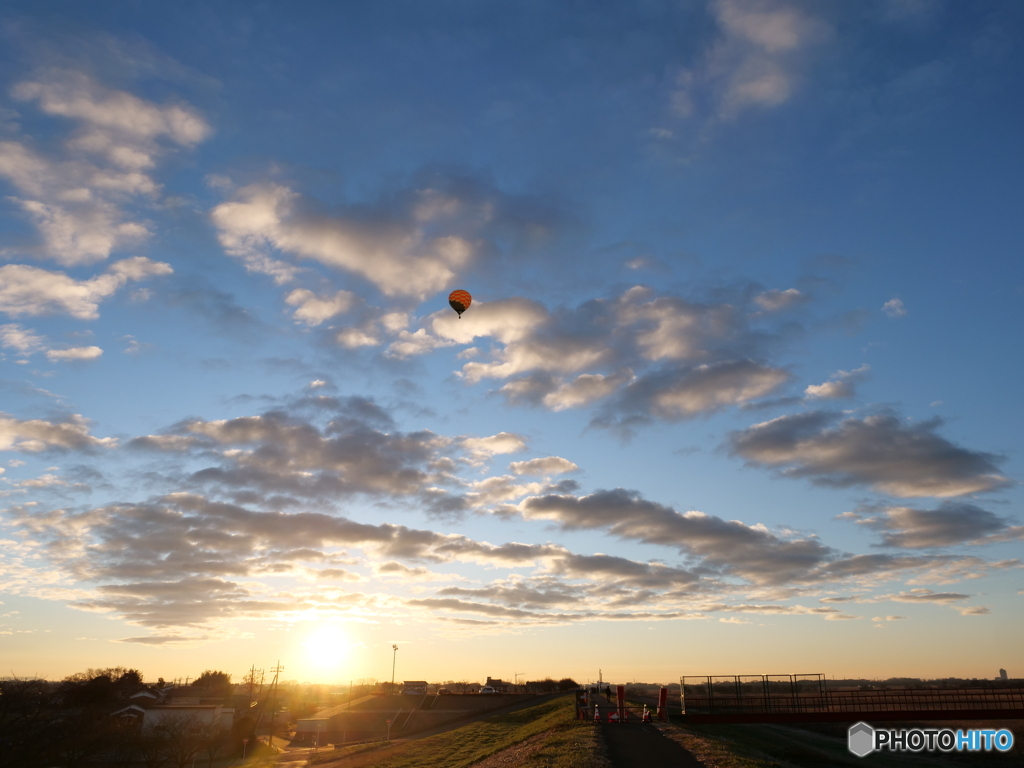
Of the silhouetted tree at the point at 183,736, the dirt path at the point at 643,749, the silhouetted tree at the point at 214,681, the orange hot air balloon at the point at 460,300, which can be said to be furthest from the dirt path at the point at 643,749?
the silhouetted tree at the point at 214,681

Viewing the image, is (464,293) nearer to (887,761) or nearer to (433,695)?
(887,761)

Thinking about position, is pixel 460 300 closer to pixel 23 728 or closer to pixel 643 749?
pixel 643 749

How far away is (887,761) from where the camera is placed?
155ft

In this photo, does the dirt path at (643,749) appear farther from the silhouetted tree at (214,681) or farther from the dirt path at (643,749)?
the silhouetted tree at (214,681)

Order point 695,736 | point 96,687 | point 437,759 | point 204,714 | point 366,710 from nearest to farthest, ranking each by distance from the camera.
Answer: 1. point 695,736
2. point 437,759
3. point 204,714
4. point 366,710
5. point 96,687

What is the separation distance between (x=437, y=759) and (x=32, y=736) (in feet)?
117

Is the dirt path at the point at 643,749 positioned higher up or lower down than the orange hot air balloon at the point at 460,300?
lower down

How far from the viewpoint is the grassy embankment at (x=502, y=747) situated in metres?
32.0

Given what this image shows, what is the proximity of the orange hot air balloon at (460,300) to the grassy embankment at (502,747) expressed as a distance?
28486 millimetres

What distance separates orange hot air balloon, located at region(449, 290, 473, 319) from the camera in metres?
47.8

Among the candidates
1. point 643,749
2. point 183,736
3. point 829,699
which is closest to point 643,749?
point 643,749

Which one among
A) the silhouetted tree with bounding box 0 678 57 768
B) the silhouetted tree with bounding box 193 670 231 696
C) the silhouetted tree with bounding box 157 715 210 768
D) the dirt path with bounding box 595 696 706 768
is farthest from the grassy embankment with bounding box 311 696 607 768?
the silhouetted tree with bounding box 193 670 231 696

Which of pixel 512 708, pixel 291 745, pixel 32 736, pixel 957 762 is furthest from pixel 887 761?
pixel 291 745

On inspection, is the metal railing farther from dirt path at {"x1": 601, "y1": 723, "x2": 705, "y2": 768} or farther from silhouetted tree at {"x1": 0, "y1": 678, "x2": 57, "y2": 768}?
silhouetted tree at {"x1": 0, "y1": 678, "x2": 57, "y2": 768}
